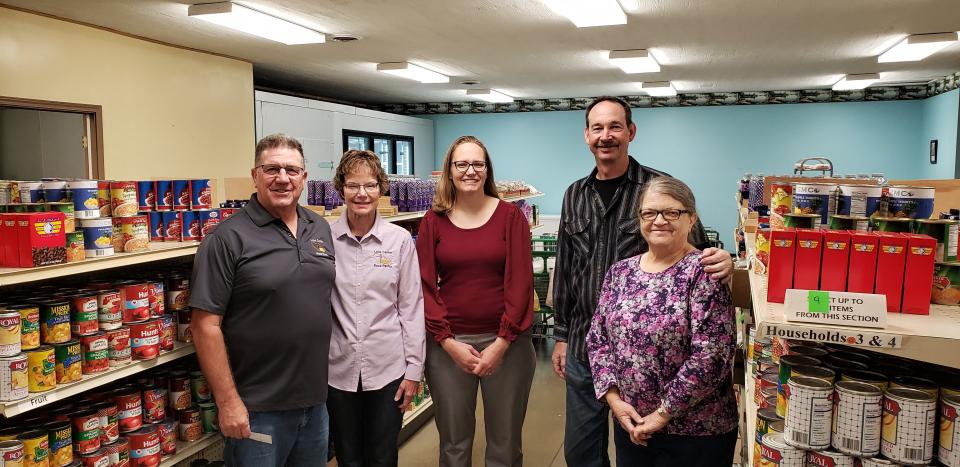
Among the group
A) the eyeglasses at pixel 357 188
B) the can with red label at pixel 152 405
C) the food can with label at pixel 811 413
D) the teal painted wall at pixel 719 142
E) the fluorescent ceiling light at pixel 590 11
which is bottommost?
the can with red label at pixel 152 405

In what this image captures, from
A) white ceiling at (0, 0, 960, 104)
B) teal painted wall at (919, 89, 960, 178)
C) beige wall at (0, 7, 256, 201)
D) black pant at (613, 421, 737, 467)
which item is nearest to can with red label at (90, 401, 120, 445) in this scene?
black pant at (613, 421, 737, 467)

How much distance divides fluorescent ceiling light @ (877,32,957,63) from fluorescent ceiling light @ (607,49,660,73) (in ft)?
7.73

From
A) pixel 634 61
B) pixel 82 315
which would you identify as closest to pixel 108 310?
pixel 82 315

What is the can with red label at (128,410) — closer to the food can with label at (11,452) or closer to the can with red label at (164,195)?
the food can with label at (11,452)

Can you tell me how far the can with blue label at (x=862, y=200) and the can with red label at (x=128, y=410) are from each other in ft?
8.42

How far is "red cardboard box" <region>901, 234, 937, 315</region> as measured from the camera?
1.44m

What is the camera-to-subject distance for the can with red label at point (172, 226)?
2.60 m

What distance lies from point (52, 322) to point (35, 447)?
0.41m

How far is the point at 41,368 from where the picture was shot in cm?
208

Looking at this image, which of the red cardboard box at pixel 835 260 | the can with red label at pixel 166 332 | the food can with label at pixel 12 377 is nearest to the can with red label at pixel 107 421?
the can with red label at pixel 166 332

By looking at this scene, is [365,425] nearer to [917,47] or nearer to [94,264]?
[94,264]

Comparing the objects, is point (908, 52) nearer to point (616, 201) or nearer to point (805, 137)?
point (805, 137)

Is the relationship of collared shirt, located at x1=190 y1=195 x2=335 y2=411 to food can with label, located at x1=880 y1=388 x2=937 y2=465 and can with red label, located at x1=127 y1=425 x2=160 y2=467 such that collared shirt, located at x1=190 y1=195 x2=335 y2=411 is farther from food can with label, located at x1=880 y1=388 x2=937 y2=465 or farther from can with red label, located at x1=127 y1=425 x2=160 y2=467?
food can with label, located at x1=880 y1=388 x2=937 y2=465

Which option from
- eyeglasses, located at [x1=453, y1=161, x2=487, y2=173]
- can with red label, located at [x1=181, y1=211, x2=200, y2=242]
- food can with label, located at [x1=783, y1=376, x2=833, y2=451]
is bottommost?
food can with label, located at [x1=783, y1=376, x2=833, y2=451]
